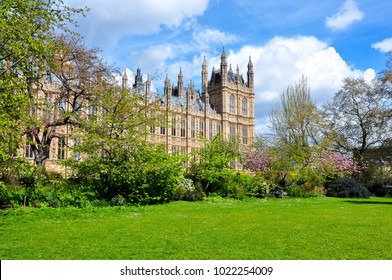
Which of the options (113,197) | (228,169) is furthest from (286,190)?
(113,197)

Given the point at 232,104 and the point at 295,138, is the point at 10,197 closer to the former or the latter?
the point at 295,138

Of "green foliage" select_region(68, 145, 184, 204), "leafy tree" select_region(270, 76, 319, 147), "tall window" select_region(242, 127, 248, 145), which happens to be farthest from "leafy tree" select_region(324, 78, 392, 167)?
"tall window" select_region(242, 127, 248, 145)

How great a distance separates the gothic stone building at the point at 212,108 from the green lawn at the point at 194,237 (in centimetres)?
4179

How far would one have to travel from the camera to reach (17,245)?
6.95m

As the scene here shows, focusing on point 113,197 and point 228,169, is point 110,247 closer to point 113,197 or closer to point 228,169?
point 113,197

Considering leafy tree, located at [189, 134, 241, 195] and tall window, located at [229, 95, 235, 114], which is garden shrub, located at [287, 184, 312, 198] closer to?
leafy tree, located at [189, 134, 241, 195]

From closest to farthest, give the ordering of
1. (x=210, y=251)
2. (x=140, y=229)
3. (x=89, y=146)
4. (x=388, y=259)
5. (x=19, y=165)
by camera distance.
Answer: (x=388, y=259) < (x=210, y=251) < (x=140, y=229) < (x=19, y=165) < (x=89, y=146)

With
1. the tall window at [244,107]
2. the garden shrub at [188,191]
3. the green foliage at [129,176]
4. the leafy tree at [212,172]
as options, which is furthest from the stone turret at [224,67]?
the green foliage at [129,176]

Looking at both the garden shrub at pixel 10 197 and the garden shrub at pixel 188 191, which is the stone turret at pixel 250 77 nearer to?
the garden shrub at pixel 188 191

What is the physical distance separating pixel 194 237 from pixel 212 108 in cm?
5584

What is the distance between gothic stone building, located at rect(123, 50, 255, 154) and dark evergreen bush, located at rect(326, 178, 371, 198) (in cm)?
2922

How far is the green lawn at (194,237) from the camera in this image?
20.1ft

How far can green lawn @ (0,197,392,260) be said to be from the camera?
612cm

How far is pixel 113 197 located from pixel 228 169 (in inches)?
301
